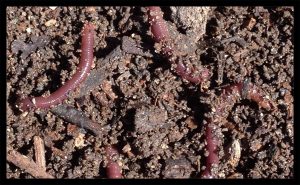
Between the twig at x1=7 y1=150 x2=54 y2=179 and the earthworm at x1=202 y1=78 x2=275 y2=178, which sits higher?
the earthworm at x1=202 y1=78 x2=275 y2=178

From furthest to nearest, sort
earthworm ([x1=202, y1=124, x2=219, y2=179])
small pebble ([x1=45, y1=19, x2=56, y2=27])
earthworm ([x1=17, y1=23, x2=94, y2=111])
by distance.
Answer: small pebble ([x1=45, y1=19, x2=56, y2=27]) → earthworm ([x1=17, y1=23, x2=94, y2=111]) → earthworm ([x1=202, y1=124, x2=219, y2=179])

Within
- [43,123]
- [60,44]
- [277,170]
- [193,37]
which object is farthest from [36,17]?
[277,170]

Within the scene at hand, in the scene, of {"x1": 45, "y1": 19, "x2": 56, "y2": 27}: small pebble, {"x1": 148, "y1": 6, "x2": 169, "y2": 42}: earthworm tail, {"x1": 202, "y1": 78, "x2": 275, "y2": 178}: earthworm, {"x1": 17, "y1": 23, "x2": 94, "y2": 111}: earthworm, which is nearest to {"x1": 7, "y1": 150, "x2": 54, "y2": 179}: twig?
{"x1": 17, "y1": 23, "x2": 94, "y2": 111}: earthworm

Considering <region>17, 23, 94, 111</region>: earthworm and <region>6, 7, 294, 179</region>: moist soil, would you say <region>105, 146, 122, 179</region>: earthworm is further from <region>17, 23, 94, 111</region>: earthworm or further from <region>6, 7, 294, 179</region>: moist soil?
<region>17, 23, 94, 111</region>: earthworm

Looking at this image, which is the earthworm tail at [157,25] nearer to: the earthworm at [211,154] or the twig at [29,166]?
the earthworm at [211,154]

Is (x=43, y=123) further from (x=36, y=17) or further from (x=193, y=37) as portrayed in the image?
(x=193, y=37)
